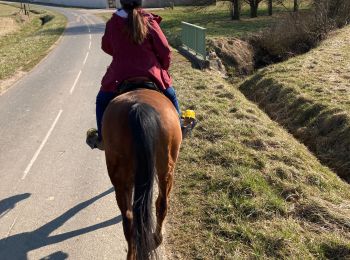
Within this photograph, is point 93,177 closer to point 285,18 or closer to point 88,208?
point 88,208

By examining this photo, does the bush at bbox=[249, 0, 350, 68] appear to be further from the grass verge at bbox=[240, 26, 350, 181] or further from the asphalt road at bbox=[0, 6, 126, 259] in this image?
the asphalt road at bbox=[0, 6, 126, 259]

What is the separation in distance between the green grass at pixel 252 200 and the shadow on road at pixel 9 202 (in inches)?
92.5

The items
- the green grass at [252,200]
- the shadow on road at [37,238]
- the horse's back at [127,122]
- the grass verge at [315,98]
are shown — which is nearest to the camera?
the horse's back at [127,122]

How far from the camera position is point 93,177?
648cm

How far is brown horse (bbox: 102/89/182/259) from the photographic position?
3342mm

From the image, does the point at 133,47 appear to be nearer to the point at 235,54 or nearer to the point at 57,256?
the point at 57,256

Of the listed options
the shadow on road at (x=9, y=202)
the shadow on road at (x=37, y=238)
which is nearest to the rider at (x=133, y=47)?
the shadow on road at (x=37, y=238)

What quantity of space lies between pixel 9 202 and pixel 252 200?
11.8 ft

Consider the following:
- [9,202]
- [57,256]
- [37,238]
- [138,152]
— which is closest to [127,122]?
[138,152]

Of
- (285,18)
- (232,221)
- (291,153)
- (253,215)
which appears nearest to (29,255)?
(232,221)

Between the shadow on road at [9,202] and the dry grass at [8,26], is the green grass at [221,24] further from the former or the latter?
the dry grass at [8,26]

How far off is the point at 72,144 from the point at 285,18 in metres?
15.3

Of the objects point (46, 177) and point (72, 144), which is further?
point (72, 144)

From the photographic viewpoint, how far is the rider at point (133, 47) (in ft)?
13.1
